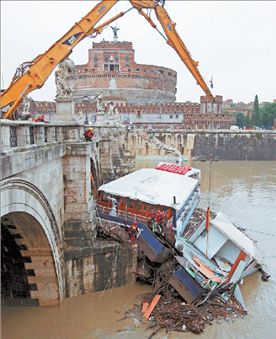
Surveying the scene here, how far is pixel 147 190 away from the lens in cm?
1477

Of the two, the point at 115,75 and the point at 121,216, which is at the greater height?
the point at 115,75

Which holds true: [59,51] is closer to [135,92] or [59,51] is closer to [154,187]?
[154,187]

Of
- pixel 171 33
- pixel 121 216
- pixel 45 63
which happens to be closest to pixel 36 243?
pixel 121 216

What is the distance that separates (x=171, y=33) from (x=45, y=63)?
34.2ft

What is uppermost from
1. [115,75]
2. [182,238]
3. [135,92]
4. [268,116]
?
[115,75]

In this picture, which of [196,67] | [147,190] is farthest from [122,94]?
[147,190]

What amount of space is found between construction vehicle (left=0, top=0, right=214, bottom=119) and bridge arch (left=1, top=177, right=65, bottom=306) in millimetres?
3773

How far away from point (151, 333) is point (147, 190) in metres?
6.47

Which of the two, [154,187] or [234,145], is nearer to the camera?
[154,187]

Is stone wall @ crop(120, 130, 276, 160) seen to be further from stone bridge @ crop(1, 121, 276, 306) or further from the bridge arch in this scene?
the bridge arch

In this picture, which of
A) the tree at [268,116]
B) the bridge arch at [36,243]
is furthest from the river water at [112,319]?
the tree at [268,116]

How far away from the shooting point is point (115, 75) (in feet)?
214

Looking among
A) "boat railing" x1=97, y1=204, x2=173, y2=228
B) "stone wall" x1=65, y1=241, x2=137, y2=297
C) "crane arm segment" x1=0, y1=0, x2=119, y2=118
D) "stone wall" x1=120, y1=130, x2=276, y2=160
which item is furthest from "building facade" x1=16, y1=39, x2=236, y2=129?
"stone wall" x1=65, y1=241, x2=137, y2=297

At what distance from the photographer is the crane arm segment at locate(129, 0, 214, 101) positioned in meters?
19.6
